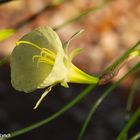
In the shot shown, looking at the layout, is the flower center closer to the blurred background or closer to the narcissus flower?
the narcissus flower

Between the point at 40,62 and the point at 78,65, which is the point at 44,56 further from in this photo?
the point at 78,65

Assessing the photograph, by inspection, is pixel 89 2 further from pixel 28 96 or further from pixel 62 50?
pixel 62 50

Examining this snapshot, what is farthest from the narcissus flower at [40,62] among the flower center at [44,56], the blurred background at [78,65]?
the blurred background at [78,65]

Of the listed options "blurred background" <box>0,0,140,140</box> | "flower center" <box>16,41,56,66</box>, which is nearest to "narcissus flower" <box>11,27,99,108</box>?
"flower center" <box>16,41,56,66</box>

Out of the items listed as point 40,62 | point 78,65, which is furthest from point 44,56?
point 78,65

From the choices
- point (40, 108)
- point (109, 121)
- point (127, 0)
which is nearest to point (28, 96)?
point (40, 108)

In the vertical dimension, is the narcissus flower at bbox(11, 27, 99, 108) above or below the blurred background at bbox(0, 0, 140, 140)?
above
